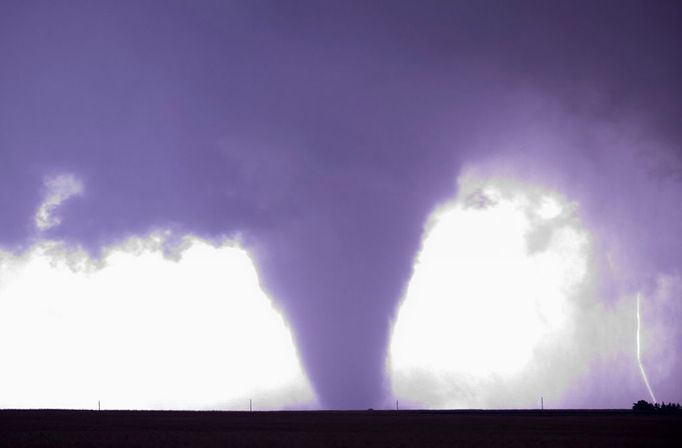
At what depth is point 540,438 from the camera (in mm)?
58375

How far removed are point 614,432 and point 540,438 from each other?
40.1ft

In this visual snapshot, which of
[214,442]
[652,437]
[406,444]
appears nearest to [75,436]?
[214,442]

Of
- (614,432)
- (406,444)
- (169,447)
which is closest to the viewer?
(169,447)

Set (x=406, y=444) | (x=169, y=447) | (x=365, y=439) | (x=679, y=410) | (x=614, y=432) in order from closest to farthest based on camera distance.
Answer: (x=169, y=447) → (x=406, y=444) → (x=365, y=439) → (x=614, y=432) → (x=679, y=410)

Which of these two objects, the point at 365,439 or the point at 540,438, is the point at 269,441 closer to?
the point at 365,439

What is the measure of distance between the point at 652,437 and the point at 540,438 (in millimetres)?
9111

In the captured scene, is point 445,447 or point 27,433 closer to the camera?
point 445,447

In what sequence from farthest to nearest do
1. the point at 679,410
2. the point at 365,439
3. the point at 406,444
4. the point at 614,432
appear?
the point at 679,410 < the point at 614,432 < the point at 365,439 < the point at 406,444

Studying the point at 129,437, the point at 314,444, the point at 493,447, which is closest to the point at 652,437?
the point at 493,447

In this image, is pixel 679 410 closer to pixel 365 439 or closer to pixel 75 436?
pixel 365 439

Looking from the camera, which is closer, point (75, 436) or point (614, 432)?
point (75, 436)

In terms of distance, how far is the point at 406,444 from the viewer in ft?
168

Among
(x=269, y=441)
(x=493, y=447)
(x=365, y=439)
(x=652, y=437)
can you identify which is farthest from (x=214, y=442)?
(x=652, y=437)

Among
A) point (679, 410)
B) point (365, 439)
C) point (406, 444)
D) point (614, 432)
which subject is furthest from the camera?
point (679, 410)
